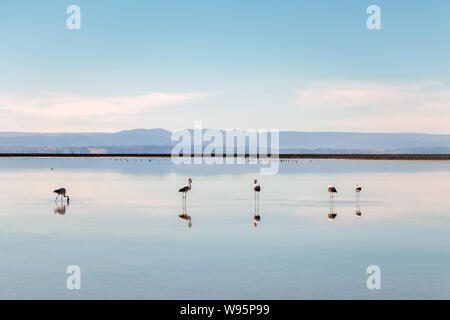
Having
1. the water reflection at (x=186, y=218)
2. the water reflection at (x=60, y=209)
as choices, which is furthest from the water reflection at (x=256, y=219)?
the water reflection at (x=60, y=209)

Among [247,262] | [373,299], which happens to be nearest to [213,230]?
[247,262]

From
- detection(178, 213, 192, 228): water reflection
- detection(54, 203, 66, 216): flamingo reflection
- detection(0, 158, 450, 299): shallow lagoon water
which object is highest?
detection(54, 203, 66, 216): flamingo reflection

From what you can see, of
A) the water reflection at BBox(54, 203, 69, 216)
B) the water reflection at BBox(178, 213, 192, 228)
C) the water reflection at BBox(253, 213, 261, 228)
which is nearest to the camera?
the water reflection at BBox(253, 213, 261, 228)

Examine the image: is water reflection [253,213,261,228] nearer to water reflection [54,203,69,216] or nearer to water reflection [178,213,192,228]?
water reflection [178,213,192,228]

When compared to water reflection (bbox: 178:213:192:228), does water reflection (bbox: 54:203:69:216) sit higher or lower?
higher

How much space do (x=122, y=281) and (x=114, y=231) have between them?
5713mm

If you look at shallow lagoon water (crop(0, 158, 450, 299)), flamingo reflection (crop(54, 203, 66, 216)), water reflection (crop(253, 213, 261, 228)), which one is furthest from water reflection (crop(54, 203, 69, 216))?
water reflection (crop(253, 213, 261, 228))

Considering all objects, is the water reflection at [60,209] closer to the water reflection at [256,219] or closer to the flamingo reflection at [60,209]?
the flamingo reflection at [60,209]

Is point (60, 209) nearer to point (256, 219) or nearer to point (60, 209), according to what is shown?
point (60, 209)

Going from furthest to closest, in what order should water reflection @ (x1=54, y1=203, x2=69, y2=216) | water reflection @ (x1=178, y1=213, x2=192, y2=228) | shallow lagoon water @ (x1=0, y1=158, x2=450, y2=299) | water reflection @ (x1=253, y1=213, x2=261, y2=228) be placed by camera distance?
water reflection @ (x1=54, y1=203, x2=69, y2=216)
water reflection @ (x1=178, y1=213, x2=192, y2=228)
water reflection @ (x1=253, y1=213, x2=261, y2=228)
shallow lagoon water @ (x1=0, y1=158, x2=450, y2=299)

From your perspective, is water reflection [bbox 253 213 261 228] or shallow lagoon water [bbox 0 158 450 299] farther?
water reflection [bbox 253 213 261 228]

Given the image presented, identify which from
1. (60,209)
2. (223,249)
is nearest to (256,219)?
(223,249)

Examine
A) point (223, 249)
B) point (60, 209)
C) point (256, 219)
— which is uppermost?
point (60, 209)
